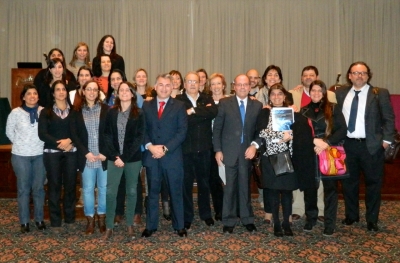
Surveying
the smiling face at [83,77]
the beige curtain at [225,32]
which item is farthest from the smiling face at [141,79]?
the beige curtain at [225,32]

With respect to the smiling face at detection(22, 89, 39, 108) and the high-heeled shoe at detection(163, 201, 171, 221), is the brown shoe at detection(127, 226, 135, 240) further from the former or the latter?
the smiling face at detection(22, 89, 39, 108)

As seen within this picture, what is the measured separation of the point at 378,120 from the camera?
4508 millimetres

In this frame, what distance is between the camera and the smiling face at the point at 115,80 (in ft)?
15.4

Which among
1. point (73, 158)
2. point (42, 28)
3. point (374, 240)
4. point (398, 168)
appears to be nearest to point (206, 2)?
point (42, 28)

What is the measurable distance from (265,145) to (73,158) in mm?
1985

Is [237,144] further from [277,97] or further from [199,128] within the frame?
[277,97]

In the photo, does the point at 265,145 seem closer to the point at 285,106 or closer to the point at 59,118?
the point at 285,106

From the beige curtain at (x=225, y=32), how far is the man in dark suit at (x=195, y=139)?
5292 millimetres

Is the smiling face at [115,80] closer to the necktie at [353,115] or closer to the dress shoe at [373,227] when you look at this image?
Result: the necktie at [353,115]

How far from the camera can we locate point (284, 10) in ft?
31.3

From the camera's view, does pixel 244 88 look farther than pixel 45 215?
No

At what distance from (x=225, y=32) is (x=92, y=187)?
617 centimetres

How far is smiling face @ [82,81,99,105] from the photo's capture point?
14.3 feet

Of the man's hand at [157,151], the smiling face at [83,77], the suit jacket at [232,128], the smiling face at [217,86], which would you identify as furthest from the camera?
the smiling face at [83,77]
